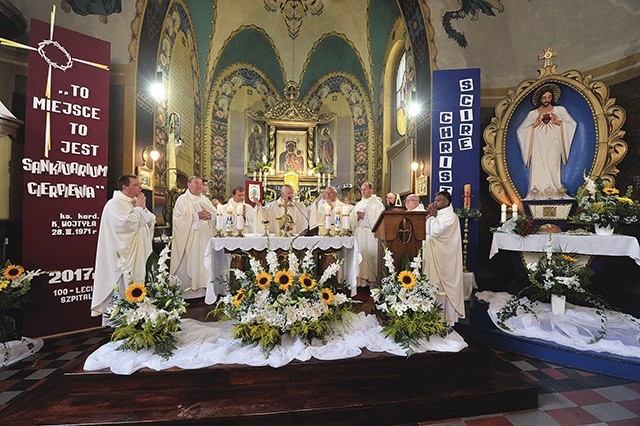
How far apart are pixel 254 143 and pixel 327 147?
3014 mm

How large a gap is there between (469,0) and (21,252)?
394 inches

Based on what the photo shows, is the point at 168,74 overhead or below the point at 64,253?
overhead

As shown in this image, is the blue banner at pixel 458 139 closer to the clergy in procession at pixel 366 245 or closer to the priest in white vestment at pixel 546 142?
the priest in white vestment at pixel 546 142

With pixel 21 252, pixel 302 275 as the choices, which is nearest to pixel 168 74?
pixel 21 252

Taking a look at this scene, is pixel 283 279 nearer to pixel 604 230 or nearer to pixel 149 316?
pixel 149 316

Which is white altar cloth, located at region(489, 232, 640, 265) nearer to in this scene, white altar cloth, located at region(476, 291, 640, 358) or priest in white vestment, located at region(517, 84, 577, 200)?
white altar cloth, located at region(476, 291, 640, 358)

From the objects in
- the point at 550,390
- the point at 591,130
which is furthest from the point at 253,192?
the point at 591,130

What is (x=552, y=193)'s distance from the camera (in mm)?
6332

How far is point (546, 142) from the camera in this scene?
21.0 ft

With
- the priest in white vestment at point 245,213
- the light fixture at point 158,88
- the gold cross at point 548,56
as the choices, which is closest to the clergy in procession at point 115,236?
the priest in white vestment at point 245,213

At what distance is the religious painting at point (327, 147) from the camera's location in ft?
43.8

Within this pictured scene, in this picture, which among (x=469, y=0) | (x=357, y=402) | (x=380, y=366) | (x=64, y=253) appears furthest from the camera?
(x=469, y=0)

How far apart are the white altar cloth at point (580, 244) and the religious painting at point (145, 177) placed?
6681 millimetres

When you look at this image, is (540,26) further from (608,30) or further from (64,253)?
(64,253)
